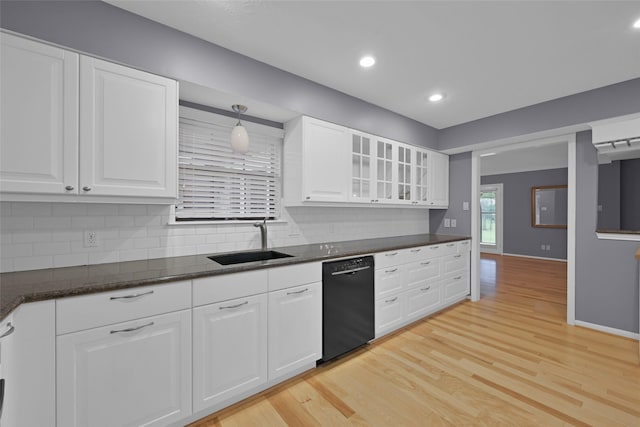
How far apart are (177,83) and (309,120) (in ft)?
3.69

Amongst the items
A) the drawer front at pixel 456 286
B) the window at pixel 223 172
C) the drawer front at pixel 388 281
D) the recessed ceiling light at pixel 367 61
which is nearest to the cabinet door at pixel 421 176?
the drawer front at pixel 456 286

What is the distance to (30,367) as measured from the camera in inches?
46.6

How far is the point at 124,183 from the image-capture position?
66.2 inches

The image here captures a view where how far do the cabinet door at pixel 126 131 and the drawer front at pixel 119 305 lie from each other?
0.63m

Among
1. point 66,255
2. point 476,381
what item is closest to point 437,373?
point 476,381

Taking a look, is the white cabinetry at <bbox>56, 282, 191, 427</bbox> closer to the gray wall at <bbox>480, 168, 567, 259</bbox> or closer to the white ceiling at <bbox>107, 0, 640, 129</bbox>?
the white ceiling at <bbox>107, 0, 640, 129</bbox>

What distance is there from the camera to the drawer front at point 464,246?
148 inches

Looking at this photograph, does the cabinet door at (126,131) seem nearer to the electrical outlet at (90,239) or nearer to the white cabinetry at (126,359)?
the electrical outlet at (90,239)

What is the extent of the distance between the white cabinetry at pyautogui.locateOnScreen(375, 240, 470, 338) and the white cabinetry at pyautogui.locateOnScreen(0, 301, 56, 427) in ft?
7.39

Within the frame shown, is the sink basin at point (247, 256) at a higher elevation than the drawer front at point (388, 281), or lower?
higher

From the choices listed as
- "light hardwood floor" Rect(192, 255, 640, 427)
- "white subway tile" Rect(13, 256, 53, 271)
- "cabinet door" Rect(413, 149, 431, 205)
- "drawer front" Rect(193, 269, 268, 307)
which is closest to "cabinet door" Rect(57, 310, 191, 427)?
"drawer front" Rect(193, 269, 268, 307)

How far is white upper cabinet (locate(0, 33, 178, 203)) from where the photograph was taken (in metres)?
1.39

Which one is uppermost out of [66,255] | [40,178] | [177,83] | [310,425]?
[177,83]

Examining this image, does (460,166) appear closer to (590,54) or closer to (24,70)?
(590,54)
